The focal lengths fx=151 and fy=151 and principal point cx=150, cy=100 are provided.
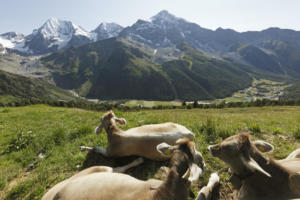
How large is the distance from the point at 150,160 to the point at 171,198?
11.3 feet

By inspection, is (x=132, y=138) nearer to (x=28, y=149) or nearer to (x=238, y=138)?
(x=238, y=138)

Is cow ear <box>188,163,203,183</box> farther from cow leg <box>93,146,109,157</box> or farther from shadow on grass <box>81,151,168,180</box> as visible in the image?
cow leg <box>93,146,109,157</box>

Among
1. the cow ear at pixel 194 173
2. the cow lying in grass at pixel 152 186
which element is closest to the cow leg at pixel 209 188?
the cow lying in grass at pixel 152 186

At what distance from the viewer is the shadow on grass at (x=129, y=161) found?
Result: 220 inches

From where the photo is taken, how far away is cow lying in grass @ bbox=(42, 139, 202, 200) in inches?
118

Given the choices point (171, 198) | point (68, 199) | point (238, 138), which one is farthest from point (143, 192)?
point (238, 138)

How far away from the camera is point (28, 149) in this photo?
8.18 metres

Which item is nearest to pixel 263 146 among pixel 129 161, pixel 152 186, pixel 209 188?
pixel 209 188

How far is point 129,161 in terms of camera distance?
21.3 feet

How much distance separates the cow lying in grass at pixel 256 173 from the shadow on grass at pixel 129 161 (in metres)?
2.88

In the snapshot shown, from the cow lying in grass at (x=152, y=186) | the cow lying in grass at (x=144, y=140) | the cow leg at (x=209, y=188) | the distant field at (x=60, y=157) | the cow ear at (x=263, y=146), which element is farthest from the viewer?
the cow lying in grass at (x=144, y=140)

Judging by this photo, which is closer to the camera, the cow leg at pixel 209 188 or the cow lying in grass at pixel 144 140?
the cow leg at pixel 209 188

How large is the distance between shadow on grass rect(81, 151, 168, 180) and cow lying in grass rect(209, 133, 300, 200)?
9.46ft

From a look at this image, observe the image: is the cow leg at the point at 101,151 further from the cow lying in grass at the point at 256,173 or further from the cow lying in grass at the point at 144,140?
the cow lying in grass at the point at 256,173
